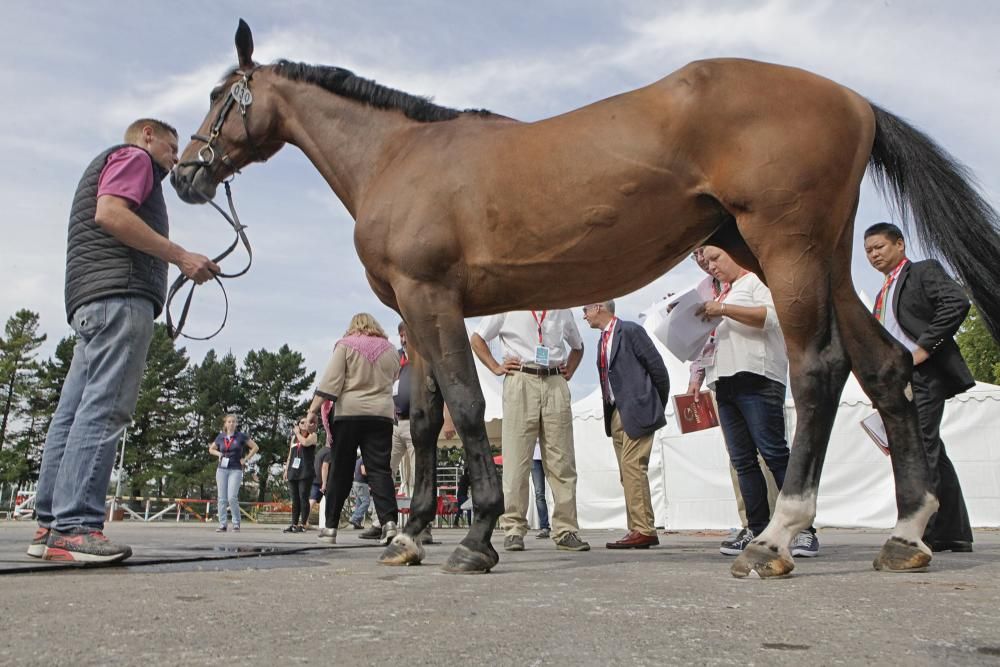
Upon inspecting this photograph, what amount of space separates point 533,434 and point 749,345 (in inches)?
74.9

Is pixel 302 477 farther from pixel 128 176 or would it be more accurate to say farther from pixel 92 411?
pixel 128 176

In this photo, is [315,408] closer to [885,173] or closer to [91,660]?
[885,173]

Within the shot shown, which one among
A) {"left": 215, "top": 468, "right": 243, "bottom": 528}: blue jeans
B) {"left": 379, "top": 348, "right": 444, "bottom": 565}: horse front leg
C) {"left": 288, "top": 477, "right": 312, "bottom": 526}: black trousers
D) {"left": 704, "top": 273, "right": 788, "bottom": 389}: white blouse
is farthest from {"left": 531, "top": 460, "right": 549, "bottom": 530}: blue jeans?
{"left": 379, "top": 348, "right": 444, "bottom": 565}: horse front leg

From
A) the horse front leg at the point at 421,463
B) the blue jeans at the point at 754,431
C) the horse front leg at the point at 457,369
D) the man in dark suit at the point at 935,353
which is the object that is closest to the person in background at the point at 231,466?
the horse front leg at the point at 421,463

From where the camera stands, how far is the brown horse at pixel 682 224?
361 centimetres

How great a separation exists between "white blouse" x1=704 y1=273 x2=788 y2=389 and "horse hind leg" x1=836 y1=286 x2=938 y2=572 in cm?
146

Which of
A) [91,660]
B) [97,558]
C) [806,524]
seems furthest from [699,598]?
[97,558]

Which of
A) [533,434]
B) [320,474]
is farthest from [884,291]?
[320,474]

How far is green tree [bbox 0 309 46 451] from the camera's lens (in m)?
62.5

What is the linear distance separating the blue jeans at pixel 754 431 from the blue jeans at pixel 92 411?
370 cm

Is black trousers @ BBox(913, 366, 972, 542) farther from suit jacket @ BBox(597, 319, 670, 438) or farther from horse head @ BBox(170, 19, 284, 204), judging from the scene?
horse head @ BBox(170, 19, 284, 204)

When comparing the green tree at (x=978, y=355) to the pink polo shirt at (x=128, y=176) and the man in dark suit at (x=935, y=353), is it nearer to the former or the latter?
the man in dark suit at (x=935, y=353)

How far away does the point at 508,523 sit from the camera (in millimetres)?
6332

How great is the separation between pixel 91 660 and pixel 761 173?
3.07m
